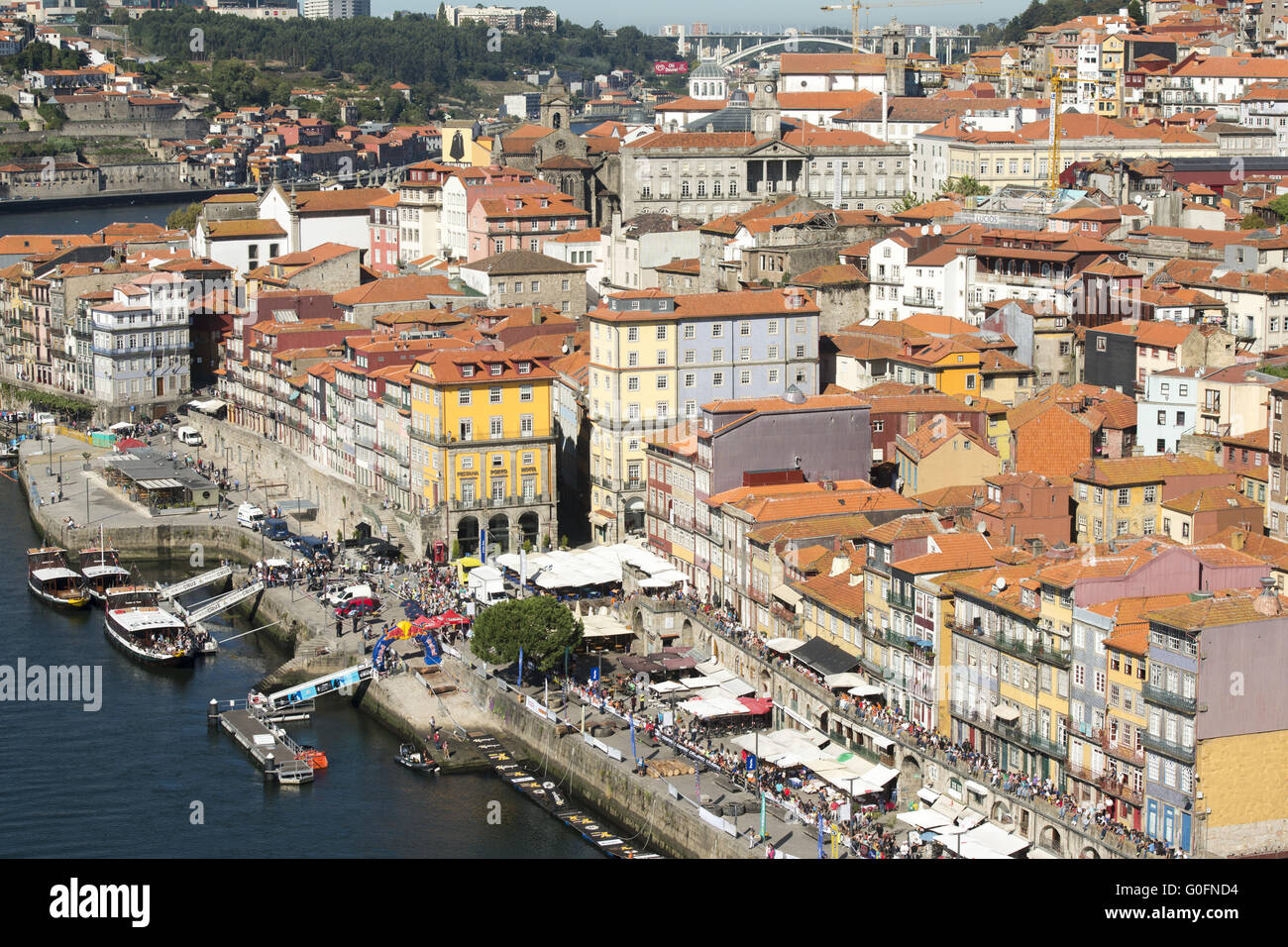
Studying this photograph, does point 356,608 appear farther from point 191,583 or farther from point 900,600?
point 900,600

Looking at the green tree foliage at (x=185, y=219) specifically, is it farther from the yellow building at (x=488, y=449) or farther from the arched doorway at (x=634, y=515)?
the arched doorway at (x=634, y=515)

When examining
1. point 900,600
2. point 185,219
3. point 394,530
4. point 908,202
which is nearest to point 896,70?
point 908,202

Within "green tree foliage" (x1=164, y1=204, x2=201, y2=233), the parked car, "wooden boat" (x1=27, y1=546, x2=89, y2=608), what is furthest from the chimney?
"green tree foliage" (x1=164, y1=204, x2=201, y2=233)

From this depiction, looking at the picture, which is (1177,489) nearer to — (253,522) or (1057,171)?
(253,522)

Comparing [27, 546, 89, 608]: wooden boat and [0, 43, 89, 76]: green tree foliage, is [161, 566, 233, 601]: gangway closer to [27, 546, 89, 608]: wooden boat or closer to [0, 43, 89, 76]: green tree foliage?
[27, 546, 89, 608]: wooden boat

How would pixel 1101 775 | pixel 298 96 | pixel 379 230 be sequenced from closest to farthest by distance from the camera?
pixel 1101 775 < pixel 379 230 < pixel 298 96

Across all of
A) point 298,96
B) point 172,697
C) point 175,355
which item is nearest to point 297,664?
point 172,697
